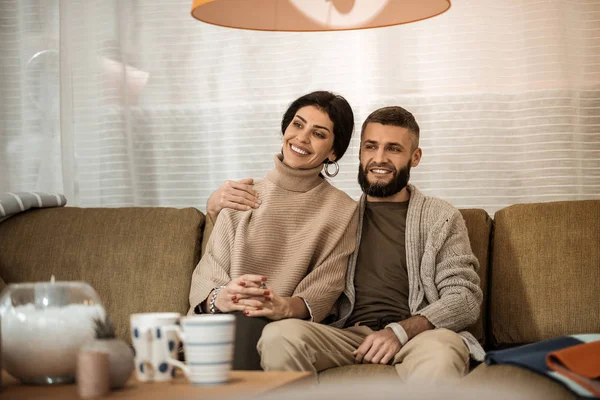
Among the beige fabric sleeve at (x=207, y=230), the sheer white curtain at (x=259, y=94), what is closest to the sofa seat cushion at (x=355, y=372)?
the beige fabric sleeve at (x=207, y=230)

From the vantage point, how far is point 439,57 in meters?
3.13

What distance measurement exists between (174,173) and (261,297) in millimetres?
1205

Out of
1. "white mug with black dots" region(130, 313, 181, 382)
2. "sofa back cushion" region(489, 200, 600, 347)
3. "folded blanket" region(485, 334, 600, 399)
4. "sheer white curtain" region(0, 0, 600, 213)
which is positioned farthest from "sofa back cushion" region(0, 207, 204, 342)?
"white mug with black dots" region(130, 313, 181, 382)

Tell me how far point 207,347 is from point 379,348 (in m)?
1.04

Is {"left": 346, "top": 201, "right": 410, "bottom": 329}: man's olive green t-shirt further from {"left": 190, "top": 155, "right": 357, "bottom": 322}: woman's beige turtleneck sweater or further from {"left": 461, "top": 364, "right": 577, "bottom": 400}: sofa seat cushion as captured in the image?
{"left": 461, "top": 364, "right": 577, "bottom": 400}: sofa seat cushion

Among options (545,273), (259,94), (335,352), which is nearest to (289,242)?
(335,352)

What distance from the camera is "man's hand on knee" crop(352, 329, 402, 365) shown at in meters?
2.31

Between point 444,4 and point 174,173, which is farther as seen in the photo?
point 174,173

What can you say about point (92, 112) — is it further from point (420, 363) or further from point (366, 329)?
point (420, 363)

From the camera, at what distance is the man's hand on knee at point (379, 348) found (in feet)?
7.59

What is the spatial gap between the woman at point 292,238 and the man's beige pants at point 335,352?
0.12 m

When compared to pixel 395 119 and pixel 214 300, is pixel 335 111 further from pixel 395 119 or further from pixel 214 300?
pixel 214 300

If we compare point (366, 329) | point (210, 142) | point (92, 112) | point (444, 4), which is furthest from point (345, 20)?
point (92, 112)

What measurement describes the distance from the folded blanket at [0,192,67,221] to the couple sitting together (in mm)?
640
